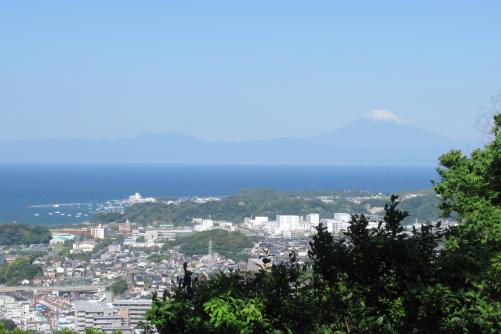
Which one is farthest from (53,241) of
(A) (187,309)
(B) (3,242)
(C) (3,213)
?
(A) (187,309)

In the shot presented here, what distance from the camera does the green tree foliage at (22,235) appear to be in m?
36.5

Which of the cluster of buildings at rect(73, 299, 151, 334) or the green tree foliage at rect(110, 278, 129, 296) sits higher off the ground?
the cluster of buildings at rect(73, 299, 151, 334)

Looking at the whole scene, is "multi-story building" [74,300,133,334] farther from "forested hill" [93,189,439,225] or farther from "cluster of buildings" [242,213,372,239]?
"forested hill" [93,189,439,225]

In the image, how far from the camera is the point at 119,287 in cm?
2166

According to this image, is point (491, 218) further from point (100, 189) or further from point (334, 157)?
point (334, 157)

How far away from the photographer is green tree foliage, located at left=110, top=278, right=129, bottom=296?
2074cm

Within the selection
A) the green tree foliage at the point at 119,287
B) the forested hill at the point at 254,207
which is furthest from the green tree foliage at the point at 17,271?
the forested hill at the point at 254,207

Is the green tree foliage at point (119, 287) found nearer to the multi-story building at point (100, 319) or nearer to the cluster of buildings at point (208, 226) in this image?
the multi-story building at point (100, 319)

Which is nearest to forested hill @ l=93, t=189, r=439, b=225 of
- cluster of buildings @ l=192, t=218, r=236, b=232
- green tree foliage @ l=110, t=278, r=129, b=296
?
cluster of buildings @ l=192, t=218, r=236, b=232

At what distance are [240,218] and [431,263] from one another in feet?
141

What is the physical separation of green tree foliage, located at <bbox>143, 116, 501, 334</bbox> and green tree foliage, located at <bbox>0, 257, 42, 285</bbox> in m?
23.1

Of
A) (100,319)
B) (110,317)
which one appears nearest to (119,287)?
(100,319)

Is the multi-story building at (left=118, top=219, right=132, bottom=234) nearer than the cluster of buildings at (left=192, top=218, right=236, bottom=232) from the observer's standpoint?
No

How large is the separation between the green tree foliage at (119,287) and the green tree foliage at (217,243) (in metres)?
5.23
